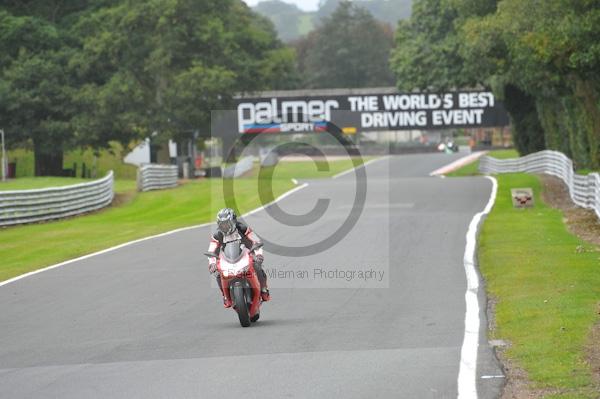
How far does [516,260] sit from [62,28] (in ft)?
145

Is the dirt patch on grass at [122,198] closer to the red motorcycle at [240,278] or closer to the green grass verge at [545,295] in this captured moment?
the green grass verge at [545,295]

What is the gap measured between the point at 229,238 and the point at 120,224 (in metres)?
18.8

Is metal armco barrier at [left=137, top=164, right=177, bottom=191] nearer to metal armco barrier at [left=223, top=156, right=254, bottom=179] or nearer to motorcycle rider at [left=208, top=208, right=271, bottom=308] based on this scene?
metal armco barrier at [left=223, top=156, right=254, bottom=179]

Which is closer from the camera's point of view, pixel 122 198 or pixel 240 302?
pixel 240 302

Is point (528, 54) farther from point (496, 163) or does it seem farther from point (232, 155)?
point (232, 155)

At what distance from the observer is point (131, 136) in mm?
55844

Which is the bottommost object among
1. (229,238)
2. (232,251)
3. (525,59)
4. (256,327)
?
(256,327)

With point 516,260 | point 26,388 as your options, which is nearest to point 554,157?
point 516,260

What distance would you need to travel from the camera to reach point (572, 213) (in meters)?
26.8

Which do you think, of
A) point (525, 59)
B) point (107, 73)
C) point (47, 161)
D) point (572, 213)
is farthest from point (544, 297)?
point (47, 161)

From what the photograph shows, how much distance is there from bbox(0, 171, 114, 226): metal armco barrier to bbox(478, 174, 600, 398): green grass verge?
1405cm

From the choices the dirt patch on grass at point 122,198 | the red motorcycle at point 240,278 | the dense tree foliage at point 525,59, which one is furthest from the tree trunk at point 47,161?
the red motorcycle at point 240,278

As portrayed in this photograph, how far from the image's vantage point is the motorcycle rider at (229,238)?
473 inches

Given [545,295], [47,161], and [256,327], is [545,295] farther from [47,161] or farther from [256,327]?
[47,161]
